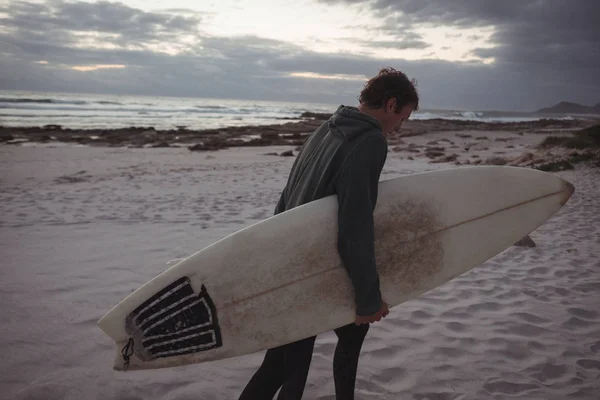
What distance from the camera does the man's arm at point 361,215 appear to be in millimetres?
1493

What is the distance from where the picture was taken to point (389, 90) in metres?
1.70

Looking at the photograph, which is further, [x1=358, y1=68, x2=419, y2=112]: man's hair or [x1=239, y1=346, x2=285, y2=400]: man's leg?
[x1=239, y1=346, x2=285, y2=400]: man's leg

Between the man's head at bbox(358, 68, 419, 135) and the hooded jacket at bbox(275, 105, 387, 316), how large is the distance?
11cm

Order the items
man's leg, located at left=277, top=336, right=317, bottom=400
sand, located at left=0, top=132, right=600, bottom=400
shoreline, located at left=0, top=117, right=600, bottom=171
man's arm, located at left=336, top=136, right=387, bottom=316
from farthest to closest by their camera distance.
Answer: shoreline, located at left=0, top=117, right=600, bottom=171 < sand, located at left=0, top=132, right=600, bottom=400 < man's leg, located at left=277, top=336, right=317, bottom=400 < man's arm, located at left=336, top=136, right=387, bottom=316

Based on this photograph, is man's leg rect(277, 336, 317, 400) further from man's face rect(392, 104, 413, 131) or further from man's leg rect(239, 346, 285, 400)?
man's face rect(392, 104, 413, 131)

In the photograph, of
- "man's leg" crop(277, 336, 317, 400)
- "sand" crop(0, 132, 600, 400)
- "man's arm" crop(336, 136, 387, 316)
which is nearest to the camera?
"man's arm" crop(336, 136, 387, 316)

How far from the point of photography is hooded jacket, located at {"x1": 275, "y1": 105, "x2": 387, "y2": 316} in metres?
1.50

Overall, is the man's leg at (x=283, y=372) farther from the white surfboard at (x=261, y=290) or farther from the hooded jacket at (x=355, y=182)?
the hooded jacket at (x=355, y=182)

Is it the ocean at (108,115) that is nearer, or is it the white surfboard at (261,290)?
the white surfboard at (261,290)

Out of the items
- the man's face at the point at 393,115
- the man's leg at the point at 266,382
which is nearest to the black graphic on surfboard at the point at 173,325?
the man's leg at the point at 266,382

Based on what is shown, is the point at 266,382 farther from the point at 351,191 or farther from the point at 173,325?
the point at 351,191

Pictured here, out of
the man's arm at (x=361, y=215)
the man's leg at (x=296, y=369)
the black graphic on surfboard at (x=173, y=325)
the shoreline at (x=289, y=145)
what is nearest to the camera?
the man's arm at (x=361, y=215)

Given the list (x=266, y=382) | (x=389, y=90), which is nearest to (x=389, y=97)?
(x=389, y=90)

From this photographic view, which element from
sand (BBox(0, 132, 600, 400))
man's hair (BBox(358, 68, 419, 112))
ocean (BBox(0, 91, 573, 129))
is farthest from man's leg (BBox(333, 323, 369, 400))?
ocean (BBox(0, 91, 573, 129))
